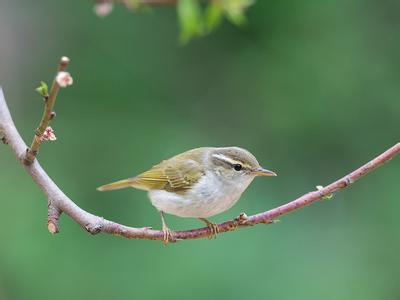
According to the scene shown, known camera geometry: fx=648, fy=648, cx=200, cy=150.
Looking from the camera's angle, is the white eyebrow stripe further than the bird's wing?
No

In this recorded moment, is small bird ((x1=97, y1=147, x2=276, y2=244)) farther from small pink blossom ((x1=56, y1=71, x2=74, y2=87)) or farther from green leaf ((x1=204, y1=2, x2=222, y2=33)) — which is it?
small pink blossom ((x1=56, y1=71, x2=74, y2=87))

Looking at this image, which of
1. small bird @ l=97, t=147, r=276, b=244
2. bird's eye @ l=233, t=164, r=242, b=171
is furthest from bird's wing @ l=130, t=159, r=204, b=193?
bird's eye @ l=233, t=164, r=242, b=171

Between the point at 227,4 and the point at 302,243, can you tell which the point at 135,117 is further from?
the point at 227,4

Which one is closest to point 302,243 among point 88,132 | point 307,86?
point 307,86

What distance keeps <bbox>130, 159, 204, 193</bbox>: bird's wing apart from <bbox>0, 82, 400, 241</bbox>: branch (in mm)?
1135

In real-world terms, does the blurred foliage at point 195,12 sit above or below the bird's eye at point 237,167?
above

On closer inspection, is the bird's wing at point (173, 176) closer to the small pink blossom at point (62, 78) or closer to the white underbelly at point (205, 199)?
the white underbelly at point (205, 199)

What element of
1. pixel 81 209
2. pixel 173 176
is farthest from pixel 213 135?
pixel 81 209

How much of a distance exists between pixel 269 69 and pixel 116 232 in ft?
15.2

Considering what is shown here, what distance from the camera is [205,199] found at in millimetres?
3857

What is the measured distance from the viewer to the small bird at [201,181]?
151 inches

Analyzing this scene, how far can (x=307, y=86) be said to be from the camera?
7.09 metres

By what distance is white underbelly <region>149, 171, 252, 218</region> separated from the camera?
3.83m

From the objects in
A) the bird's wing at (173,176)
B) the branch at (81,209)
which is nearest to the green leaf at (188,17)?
the branch at (81,209)
